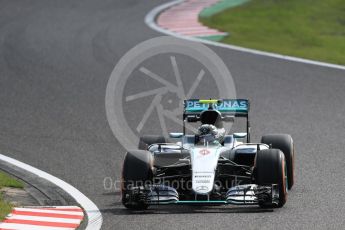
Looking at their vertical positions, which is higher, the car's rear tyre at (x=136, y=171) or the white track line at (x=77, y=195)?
the car's rear tyre at (x=136, y=171)

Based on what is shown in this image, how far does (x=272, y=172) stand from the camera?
40.6 feet

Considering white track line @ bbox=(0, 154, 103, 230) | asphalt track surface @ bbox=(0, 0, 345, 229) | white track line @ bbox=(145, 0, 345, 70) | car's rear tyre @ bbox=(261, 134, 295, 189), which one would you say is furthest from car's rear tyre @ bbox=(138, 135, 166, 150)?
white track line @ bbox=(145, 0, 345, 70)

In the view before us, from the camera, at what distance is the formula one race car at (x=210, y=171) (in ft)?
40.2

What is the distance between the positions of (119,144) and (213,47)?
30.8 feet

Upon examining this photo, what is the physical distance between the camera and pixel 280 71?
75.4 feet

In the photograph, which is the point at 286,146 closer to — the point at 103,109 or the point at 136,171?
the point at 136,171

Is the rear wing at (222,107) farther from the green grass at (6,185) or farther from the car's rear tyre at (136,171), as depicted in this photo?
the green grass at (6,185)

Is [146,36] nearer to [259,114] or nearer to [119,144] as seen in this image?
[259,114]

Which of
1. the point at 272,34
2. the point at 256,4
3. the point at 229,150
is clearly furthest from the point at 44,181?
the point at 256,4

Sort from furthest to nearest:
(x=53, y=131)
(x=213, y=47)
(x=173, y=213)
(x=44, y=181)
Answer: (x=213, y=47), (x=53, y=131), (x=44, y=181), (x=173, y=213)

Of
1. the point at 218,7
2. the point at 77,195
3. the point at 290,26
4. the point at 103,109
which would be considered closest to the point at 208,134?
the point at 77,195

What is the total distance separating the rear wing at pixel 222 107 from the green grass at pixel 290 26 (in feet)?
33.6
